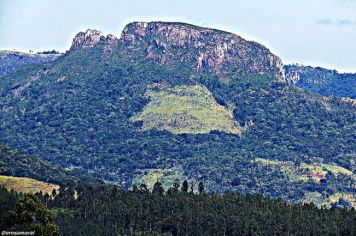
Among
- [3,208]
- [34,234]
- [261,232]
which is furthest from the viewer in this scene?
[261,232]

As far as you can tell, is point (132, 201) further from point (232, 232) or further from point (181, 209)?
point (232, 232)

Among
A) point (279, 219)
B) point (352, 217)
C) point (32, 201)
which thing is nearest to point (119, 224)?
point (279, 219)

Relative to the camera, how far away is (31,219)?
70.9 meters

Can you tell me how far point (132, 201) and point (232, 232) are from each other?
88.6 ft

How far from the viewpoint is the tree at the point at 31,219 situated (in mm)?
70000

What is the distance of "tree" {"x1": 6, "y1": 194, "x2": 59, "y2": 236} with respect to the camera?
70.0 meters

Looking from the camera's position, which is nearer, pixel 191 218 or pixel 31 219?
pixel 31 219

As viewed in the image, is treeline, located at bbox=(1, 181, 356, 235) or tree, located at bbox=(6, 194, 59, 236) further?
treeline, located at bbox=(1, 181, 356, 235)

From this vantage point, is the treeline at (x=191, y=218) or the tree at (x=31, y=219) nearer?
the tree at (x=31, y=219)

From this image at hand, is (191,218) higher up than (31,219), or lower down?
lower down

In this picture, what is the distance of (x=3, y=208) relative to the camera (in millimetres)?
147125

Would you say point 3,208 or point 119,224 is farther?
point 119,224

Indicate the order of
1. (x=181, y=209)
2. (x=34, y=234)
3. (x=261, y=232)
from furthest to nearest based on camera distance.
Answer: (x=181, y=209)
(x=261, y=232)
(x=34, y=234)

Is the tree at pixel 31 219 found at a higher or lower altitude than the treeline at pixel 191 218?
higher
